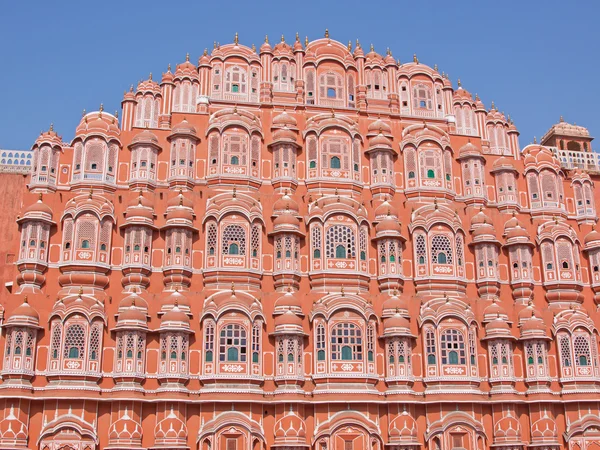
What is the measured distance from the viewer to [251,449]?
105 feet

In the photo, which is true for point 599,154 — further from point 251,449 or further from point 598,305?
point 251,449


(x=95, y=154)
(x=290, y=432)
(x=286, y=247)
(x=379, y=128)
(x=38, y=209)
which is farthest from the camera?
(x=379, y=128)

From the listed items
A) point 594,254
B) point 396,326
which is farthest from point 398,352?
point 594,254

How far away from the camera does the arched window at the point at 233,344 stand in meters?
33.4

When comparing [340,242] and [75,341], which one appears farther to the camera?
[340,242]

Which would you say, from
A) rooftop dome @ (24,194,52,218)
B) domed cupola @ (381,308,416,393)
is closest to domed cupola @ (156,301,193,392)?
rooftop dome @ (24,194,52,218)

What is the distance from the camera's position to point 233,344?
33594 mm

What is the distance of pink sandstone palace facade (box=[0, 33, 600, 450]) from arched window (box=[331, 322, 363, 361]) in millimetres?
98

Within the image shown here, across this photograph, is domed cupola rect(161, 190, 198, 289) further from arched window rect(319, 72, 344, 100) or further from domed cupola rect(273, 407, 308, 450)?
arched window rect(319, 72, 344, 100)

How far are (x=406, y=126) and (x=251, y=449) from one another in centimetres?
1814

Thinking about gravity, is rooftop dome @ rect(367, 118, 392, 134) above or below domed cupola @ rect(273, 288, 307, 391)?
above

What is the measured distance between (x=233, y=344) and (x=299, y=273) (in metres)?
4.58

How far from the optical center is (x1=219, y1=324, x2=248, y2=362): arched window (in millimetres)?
33375

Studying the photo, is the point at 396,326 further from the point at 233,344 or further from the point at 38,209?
the point at 38,209
